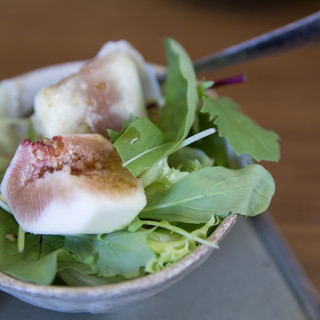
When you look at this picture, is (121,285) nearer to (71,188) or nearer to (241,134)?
(71,188)

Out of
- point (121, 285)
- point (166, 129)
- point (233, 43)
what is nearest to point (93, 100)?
point (166, 129)

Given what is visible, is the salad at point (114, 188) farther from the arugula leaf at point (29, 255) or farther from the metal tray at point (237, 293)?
the metal tray at point (237, 293)

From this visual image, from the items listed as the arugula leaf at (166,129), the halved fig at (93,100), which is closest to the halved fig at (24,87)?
the halved fig at (93,100)

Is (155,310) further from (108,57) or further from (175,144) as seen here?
(108,57)

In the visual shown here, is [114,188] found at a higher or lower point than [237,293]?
higher

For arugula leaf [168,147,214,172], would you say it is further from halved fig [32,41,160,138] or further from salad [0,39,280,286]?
halved fig [32,41,160,138]

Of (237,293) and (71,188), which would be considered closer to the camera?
(71,188)

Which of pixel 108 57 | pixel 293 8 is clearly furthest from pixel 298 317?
pixel 293 8
